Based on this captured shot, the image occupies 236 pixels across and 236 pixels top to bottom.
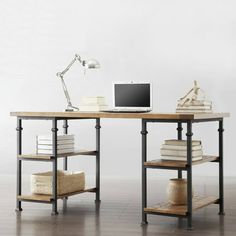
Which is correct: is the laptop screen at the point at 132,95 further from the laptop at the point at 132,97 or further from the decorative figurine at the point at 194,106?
the decorative figurine at the point at 194,106

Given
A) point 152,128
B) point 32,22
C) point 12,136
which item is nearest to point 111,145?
point 152,128

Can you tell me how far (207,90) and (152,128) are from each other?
0.78 meters

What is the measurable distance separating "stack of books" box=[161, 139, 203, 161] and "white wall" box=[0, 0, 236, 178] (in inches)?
109

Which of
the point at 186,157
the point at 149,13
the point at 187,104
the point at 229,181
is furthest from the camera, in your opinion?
the point at 149,13

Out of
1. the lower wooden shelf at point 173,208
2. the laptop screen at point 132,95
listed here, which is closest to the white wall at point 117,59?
the laptop screen at point 132,95

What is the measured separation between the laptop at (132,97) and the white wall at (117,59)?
7.84 ft

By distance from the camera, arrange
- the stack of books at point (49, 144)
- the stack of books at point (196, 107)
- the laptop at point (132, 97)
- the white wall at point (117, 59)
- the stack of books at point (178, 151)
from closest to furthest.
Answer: the stack of books at point (178, 151), the stack of books at point (196, 107), the laptop at point (132, 97), the stack of books at point (49, 144), the white wall at point (117, 59)

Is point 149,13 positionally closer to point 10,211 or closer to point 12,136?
point 12,136

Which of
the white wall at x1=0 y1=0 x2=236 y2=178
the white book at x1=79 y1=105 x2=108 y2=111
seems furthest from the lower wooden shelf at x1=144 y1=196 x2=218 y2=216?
the white wall at x1=0 y1=0 x2=236 y2=178

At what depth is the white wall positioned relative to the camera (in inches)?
272

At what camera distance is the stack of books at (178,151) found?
4137 millimetres

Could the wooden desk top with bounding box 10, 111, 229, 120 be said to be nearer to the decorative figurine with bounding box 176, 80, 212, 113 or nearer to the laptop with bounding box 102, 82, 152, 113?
the decorative figurine with bounding box 176, 80, 212, 113

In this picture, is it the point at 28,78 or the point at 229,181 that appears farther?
the point at 28,78

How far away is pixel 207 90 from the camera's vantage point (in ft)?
22.7
